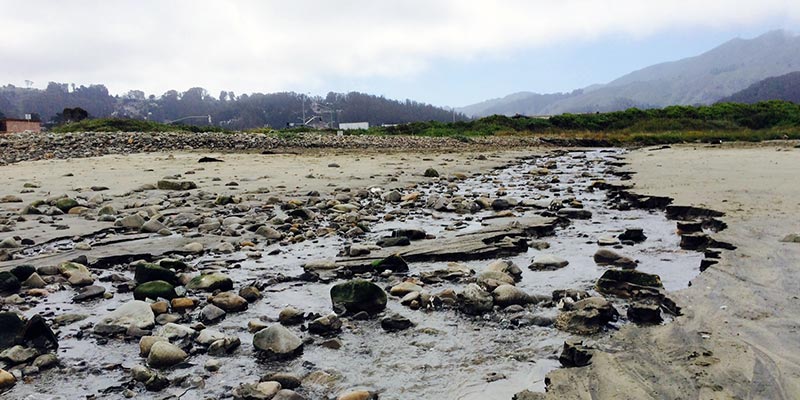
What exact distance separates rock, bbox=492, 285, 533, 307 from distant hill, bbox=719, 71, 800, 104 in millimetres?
143426

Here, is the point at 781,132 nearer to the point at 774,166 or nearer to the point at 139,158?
the point at 774,166

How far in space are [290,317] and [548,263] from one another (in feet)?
7.20

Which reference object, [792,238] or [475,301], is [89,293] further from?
[792,238]

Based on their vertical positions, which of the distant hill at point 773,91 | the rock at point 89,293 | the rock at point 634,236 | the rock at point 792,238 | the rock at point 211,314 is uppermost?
the distant hill at point 773,91

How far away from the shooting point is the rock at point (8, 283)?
13.3 ft

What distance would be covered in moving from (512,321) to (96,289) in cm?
292

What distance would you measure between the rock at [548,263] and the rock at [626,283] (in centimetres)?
67

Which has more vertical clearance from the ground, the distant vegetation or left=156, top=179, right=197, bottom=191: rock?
the distant vegetation

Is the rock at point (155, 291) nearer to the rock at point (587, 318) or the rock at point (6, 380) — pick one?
the rock at point (6, 380)

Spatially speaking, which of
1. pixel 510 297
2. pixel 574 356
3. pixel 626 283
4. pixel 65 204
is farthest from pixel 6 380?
pixel 65 204


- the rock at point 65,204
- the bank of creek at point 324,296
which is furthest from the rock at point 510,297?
the rock at point 65,204

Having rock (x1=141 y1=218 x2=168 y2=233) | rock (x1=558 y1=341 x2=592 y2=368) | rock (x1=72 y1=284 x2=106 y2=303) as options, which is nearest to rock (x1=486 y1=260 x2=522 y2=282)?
rock (x1=558 y1=341 x2=592 y2=368)

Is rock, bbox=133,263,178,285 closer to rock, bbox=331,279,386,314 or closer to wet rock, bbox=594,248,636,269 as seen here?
rock, bbox=331,279,386,314

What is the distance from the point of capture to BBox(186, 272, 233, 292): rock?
13.3ft
